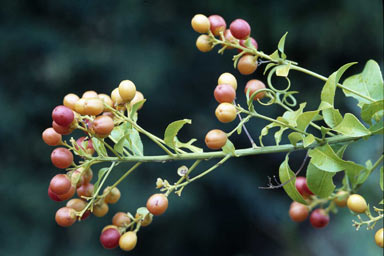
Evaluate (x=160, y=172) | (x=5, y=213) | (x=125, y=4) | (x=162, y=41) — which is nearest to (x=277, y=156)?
(x=160, y=172)

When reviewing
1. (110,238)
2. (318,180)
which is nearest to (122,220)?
(110,238)

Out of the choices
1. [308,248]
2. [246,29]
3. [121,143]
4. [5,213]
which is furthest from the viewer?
[308,248]

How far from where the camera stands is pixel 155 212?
95 centimetres

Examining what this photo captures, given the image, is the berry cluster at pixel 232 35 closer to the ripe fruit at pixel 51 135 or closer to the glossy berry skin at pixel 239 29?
the glossy berry skin at pixel 239 29

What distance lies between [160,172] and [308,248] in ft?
4.04

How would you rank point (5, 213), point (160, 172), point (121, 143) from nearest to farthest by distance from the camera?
1. point (121, 143)
2. point (5, 213)
3. point (160, 172)

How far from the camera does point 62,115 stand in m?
0.88

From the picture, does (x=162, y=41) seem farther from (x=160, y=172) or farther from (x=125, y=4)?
(x=160, y=172)

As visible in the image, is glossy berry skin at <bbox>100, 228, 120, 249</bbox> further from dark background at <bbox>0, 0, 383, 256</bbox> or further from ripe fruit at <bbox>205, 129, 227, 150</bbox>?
dark background at <bbox>0, 0, 383, 256</bbox>

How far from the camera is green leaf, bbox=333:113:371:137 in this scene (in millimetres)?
908

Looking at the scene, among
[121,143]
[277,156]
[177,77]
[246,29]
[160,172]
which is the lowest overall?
[277,156]

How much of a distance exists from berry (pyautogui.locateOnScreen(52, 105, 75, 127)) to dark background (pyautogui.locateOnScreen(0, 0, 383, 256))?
6.77ft

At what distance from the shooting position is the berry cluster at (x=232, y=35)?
3.31 ft

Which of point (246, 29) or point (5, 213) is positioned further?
point (5, 213)
